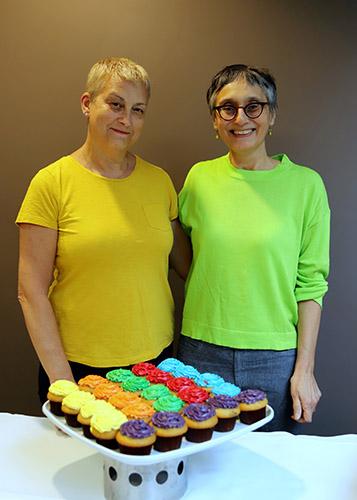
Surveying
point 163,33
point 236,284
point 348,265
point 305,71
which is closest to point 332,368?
point 348,265

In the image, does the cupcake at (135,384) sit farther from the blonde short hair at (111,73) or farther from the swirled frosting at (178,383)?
the blonde short hair at (111,73)

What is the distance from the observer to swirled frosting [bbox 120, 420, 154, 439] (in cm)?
83

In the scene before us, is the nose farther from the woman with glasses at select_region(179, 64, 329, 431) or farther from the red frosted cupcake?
the red frosted cupcake

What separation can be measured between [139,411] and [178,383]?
143 millimetres

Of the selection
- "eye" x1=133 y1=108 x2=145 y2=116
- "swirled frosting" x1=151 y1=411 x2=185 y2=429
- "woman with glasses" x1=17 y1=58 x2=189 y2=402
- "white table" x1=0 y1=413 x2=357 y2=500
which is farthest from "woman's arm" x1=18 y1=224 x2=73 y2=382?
"swirled frosting" x1=151 y1=411 x2=185 y2=429

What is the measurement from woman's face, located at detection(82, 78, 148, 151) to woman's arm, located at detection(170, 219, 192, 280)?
0.34 meters

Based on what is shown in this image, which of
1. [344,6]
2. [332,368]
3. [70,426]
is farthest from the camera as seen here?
[332,368]

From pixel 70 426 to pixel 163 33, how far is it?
153 cm

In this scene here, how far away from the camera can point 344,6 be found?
1.88 meters

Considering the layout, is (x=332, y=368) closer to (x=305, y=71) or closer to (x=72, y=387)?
(x=305, y=71)

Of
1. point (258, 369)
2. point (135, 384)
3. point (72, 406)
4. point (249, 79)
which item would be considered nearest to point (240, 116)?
point (249, 79)

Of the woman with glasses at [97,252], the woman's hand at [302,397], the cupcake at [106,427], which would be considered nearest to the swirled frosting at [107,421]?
the cupcake at [106,427]

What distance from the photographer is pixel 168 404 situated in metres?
0.94

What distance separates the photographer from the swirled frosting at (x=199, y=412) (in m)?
0.89
